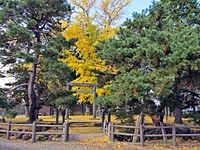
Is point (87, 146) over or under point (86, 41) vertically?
under

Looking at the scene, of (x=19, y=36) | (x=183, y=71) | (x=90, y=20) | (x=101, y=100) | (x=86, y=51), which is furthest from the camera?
(x=90, y=20)

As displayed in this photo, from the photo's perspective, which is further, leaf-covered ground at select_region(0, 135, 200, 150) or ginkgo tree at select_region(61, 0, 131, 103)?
ginkgo tree at select_region(61, 0, 131, 103)

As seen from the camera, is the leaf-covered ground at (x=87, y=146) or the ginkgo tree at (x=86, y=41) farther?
the ginkgo tree at (x=86, y=41)

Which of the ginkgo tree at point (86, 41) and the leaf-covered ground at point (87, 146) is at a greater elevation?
the ginkgo tree at point (86, 41)

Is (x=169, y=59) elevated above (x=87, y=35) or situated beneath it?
situated beneath

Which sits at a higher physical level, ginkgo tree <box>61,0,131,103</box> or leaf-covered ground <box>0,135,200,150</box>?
ginkgo tree <box>61,0,131,103</box>

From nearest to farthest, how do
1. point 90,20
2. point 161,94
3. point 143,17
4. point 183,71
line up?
point 161,94, point 183,71, point 143,17, point 90,20

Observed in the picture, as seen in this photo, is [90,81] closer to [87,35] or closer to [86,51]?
[86,51]

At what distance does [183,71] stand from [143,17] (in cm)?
411

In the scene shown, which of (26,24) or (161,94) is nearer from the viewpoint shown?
(161,94)

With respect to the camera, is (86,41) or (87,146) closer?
(87,146)

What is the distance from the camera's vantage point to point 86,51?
2003 cm

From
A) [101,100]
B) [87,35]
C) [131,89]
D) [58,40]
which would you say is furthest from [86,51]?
[131,89]

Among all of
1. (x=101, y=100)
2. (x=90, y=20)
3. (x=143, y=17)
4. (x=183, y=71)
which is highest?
(x=90, y=20)
